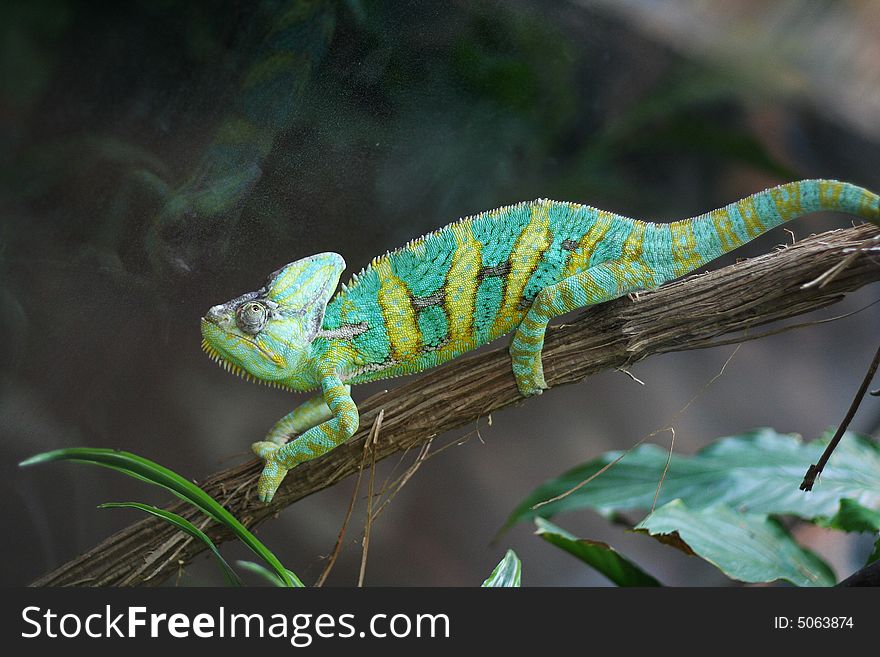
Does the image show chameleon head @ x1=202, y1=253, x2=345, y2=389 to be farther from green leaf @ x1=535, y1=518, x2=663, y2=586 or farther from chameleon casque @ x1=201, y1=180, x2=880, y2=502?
green leaf @ x1=535, y1=518, x2=663, y2=586

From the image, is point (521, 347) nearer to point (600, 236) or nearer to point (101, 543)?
point (600, 236)

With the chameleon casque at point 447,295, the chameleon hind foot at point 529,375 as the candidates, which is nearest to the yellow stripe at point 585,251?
the chameleon casque at point 447,295

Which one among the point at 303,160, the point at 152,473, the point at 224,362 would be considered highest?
the point at 303,160

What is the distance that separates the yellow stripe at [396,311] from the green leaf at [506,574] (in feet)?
1.82

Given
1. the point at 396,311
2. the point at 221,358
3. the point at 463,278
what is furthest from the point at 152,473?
the point at 463,278

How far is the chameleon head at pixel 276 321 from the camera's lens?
1372 millimetres

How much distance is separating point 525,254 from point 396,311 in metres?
0.33

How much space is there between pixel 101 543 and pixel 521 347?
43.7 inches

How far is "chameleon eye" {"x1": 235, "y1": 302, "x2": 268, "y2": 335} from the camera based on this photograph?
54.0 inches

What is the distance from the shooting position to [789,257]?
1316mm

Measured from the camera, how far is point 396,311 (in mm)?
1481

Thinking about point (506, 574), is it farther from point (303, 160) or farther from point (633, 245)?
point (303, 160)

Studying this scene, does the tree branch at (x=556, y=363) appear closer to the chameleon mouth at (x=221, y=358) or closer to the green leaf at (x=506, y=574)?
the chameleon mouth at (x=221, y=358)

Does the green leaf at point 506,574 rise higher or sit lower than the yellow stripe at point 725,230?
lower
